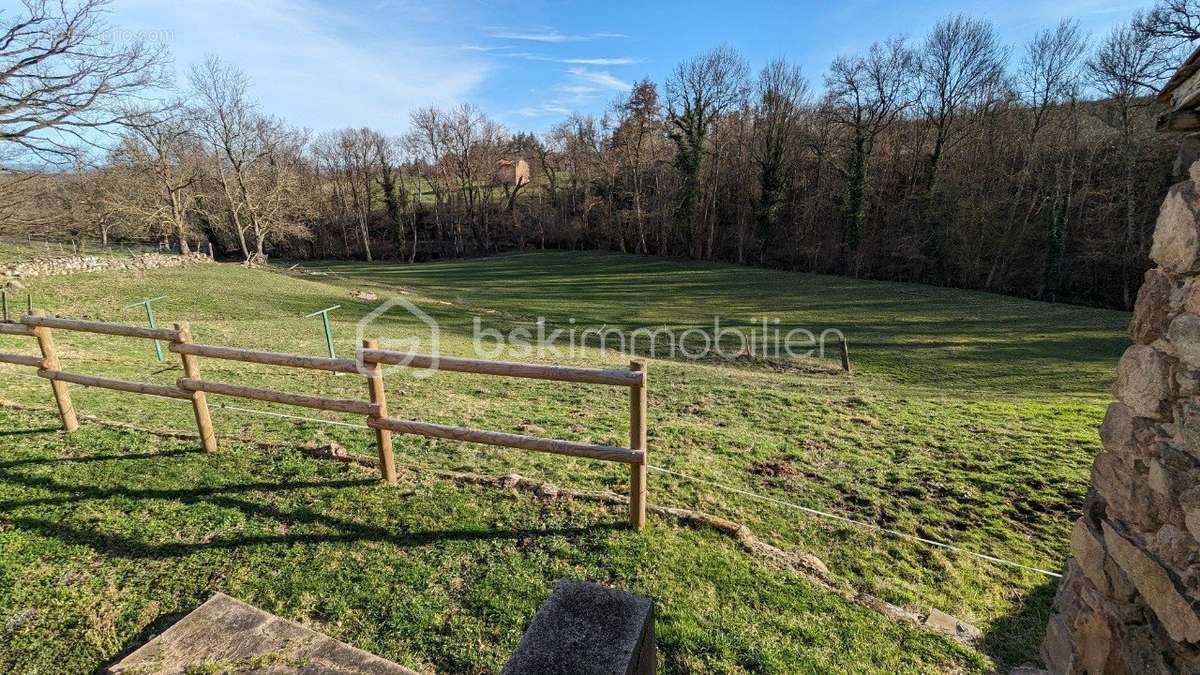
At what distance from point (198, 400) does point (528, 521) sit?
11.0 feet

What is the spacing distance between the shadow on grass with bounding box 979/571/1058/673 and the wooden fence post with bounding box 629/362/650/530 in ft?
7.53

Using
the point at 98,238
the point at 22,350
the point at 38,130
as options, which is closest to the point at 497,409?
the point at 38,130

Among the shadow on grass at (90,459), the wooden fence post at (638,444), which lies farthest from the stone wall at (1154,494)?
the shadow on grass at (90,459)

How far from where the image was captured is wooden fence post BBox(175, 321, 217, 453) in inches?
180

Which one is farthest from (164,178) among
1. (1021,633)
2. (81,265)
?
(1021,633)

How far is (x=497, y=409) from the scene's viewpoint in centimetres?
795

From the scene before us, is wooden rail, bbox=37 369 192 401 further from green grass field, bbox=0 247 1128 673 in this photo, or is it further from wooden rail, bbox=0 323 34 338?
green grass field, bbox=0 247 1128 673

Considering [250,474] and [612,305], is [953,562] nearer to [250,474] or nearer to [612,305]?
[250,474]

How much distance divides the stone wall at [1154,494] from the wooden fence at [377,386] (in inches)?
91.6

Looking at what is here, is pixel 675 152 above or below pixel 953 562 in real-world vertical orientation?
above

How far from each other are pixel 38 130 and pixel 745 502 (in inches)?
612

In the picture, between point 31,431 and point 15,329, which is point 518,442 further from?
point 15,329

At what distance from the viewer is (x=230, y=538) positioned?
11.9 feet

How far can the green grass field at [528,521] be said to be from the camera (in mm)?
2975
